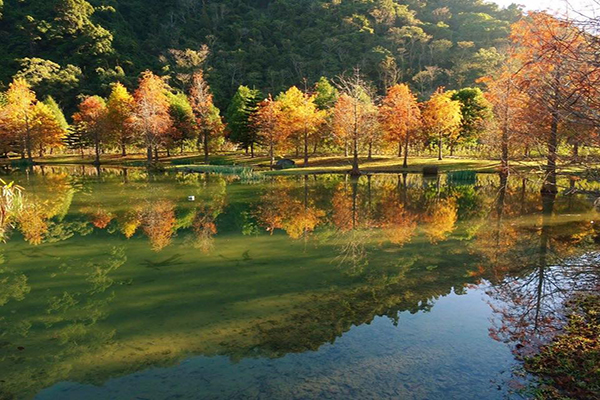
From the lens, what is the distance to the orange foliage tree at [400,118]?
139ft

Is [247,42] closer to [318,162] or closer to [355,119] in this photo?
[318,162]

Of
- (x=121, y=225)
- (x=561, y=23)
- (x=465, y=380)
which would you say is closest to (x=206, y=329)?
(x=465, y=380)

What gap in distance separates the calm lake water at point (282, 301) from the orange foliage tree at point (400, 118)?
2483 cm

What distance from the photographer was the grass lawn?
4112 centimetres

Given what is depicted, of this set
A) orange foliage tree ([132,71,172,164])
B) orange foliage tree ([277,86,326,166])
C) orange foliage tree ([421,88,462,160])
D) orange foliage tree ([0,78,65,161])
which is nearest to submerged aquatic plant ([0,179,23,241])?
orange foliage tree ([132,71,172,164])

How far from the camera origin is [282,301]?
905cm

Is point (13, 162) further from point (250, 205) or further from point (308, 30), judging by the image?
point (308, 30)

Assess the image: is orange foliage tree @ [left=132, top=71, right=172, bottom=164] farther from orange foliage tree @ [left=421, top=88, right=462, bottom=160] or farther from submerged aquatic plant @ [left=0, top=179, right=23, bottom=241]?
orange foliage tree @ [left=421, top=88, right=462, bottom=160]

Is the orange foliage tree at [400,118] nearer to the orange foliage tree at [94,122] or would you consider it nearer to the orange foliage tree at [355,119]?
the orange foliage tree at [355,119]

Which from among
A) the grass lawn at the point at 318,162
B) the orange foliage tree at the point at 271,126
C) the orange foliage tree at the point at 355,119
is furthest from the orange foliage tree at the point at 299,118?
the orange foliage tree at the point at 355,119

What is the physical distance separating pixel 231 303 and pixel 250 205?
1319 centimetres

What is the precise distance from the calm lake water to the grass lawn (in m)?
21.6

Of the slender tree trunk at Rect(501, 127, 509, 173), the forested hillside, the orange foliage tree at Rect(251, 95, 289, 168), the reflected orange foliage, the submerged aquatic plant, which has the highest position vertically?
the forested hillside

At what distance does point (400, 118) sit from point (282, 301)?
37.3m
